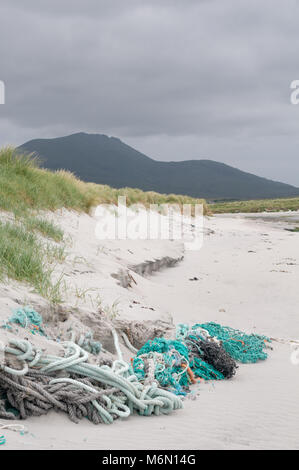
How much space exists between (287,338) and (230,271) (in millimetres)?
3821

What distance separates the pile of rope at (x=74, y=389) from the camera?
228 centimetres

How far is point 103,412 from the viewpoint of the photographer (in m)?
2.38

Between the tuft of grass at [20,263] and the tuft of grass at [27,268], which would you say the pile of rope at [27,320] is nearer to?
the tuft of grass at [27,268]

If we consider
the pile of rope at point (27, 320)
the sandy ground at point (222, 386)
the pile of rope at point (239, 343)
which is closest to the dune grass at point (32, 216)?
the pile of rope at point (27, 320)

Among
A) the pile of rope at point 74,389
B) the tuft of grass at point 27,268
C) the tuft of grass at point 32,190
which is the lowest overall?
the pile of rope at point 74,389

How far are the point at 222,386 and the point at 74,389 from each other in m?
1.25

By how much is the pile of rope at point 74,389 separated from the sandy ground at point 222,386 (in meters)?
0.07

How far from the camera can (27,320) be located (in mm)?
2906

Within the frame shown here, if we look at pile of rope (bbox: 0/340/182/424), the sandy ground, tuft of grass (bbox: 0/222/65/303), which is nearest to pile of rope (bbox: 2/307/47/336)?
pile of rope (bbox: 0/340/182/424)

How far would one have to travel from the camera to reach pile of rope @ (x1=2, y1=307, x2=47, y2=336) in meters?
2.82

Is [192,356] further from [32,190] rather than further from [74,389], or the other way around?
[32,190]

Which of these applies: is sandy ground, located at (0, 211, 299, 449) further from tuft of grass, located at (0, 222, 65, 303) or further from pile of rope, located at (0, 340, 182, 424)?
tuft of grass, located at (0, 222, 65, 303)

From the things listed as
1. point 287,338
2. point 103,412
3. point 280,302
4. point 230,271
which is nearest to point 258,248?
point 230,271

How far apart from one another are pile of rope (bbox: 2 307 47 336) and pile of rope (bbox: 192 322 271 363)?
1.51 metres
